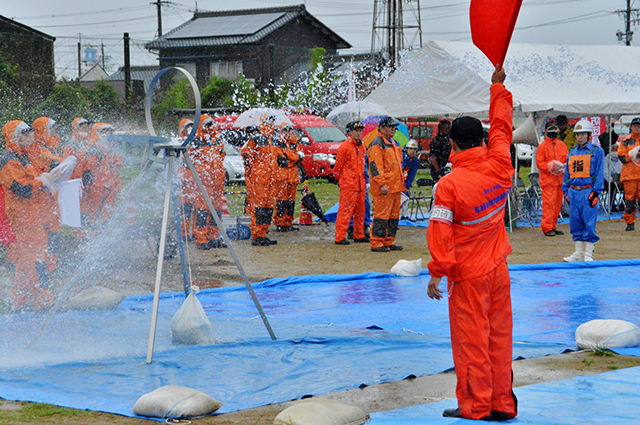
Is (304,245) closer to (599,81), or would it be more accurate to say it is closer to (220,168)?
(220,168)

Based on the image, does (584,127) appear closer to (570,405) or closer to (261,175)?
(261,175)

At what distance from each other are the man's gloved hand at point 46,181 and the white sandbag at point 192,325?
2214 mm

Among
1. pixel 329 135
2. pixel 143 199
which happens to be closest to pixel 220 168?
pixel 143 199

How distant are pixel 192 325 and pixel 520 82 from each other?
33.6 feet

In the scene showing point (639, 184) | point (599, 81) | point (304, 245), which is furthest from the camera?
point (599, 81)

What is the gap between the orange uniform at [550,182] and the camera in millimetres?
12750

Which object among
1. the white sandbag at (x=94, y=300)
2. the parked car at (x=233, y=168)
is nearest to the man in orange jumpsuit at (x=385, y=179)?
the white sandbag at (x=94, y=300)

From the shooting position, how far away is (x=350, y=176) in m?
11.7

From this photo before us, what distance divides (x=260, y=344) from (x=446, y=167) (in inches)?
271

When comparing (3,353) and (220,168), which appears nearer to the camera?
(3,353)

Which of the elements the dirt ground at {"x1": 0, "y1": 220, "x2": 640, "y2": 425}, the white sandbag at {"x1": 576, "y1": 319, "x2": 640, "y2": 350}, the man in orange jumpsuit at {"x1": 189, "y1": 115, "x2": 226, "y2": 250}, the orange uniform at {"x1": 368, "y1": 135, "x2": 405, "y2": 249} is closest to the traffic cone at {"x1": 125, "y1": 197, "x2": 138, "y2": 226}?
the dirt ground at {"x1": 0, "y1": 220, "x2": 640, "y2": 425}

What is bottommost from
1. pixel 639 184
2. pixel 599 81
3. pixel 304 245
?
pixel 304 245

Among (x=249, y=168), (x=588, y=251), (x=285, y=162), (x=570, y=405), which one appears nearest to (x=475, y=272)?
(x=570, y=405)

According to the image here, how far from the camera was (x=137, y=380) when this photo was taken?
475 cm
